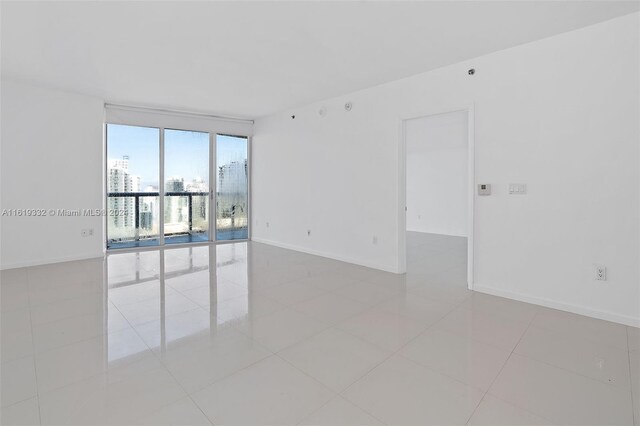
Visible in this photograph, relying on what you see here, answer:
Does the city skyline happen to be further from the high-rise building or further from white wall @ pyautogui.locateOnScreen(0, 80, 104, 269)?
white wall @ pyautogui.locateOnScreen(0, 80, 104, 269)

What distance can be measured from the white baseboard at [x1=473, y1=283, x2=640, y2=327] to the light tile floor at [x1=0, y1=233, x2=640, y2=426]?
0.10m

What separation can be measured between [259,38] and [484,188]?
2.83 meters

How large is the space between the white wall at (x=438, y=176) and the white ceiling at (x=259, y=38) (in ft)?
12.5

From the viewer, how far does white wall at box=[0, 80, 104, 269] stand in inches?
172

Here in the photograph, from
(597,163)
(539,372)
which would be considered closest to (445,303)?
(539,372)

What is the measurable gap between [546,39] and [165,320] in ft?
14.4

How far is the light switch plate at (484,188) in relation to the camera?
3.40 metres

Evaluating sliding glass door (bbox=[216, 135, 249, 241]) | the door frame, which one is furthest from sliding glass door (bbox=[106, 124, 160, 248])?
the door frame

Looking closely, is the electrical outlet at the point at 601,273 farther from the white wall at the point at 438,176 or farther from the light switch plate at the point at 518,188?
the white wall at the point at 438,176

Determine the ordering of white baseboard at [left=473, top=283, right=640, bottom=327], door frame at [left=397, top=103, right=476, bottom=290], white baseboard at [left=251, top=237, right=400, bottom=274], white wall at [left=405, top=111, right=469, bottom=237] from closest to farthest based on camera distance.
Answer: white baseboard at [left=473, top=283, right=640, bottom=327] → door frame at [left=397, top=103, right=476, bottom=290] → white baseboard at [left=251, top=237, right=400, bottom=274] → white wall at [left=405, top=111, right=469, bottom=237]

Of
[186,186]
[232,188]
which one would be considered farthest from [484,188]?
[186,186]

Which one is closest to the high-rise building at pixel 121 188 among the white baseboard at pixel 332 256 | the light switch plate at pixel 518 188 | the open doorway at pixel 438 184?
the white baseboard at pixel 332 256

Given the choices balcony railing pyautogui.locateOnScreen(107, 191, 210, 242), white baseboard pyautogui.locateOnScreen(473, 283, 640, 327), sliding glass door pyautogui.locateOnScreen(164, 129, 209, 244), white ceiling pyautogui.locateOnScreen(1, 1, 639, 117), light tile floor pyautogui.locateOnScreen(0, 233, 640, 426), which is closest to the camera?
light tile floor pyautogui.locateOnScreen(0, 233, 640, 426)

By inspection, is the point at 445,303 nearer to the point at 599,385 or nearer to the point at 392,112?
the point at 599,385
